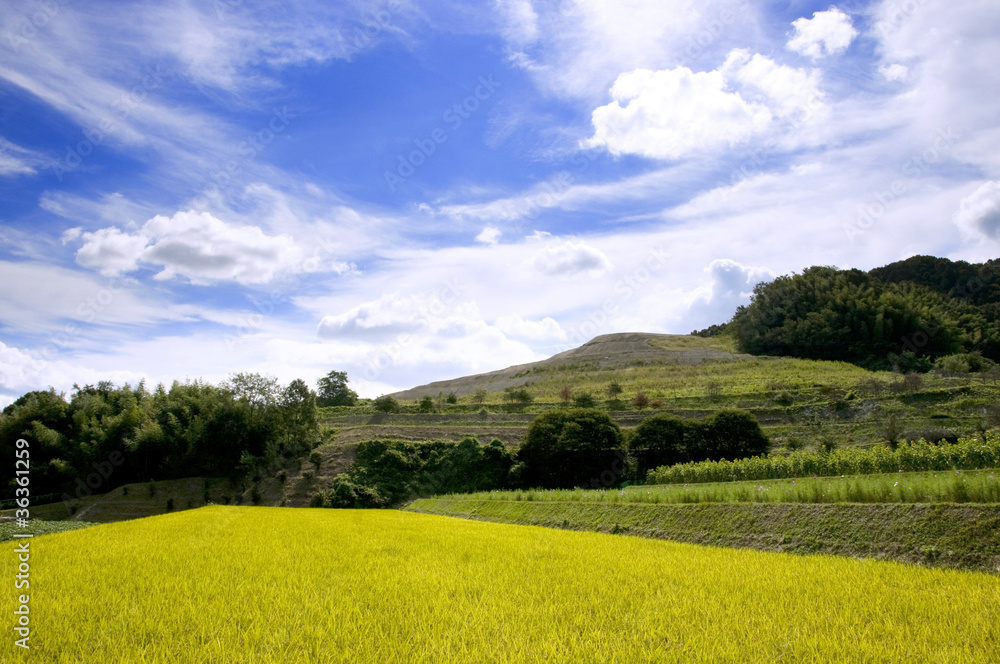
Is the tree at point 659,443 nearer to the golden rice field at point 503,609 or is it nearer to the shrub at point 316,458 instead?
the shrub at point 316,458

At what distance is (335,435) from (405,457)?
7466 mm

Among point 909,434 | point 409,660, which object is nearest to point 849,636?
point 409,660

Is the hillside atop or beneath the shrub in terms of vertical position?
atop

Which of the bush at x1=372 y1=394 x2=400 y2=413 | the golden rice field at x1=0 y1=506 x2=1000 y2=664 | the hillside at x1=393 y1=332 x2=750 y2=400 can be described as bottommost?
the golden rice field at x1=0 y1=506 x2=1000 y2=664

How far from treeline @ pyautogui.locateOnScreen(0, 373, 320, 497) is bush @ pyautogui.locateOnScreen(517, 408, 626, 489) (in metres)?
16.2

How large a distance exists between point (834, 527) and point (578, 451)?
66.2ft

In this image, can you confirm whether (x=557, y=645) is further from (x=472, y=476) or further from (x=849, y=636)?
(x=472, y=476)

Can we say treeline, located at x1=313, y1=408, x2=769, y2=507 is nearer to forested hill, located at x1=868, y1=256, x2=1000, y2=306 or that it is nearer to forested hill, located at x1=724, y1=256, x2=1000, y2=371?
forested hill, located at x1=724, y1=256, x2=1000, y2=371

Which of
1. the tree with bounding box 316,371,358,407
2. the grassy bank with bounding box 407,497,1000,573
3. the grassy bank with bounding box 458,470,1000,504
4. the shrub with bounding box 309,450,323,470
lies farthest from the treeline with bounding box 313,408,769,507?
the tree with bounding box 316,371,358,407

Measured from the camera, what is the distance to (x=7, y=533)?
17.0m

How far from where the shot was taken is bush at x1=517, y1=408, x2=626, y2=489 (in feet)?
94.6

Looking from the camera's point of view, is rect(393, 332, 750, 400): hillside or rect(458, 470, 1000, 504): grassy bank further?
rect(393, 332, 750, 400): hillside

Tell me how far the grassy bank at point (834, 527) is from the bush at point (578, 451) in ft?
43.0

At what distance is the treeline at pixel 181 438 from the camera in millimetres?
34688
